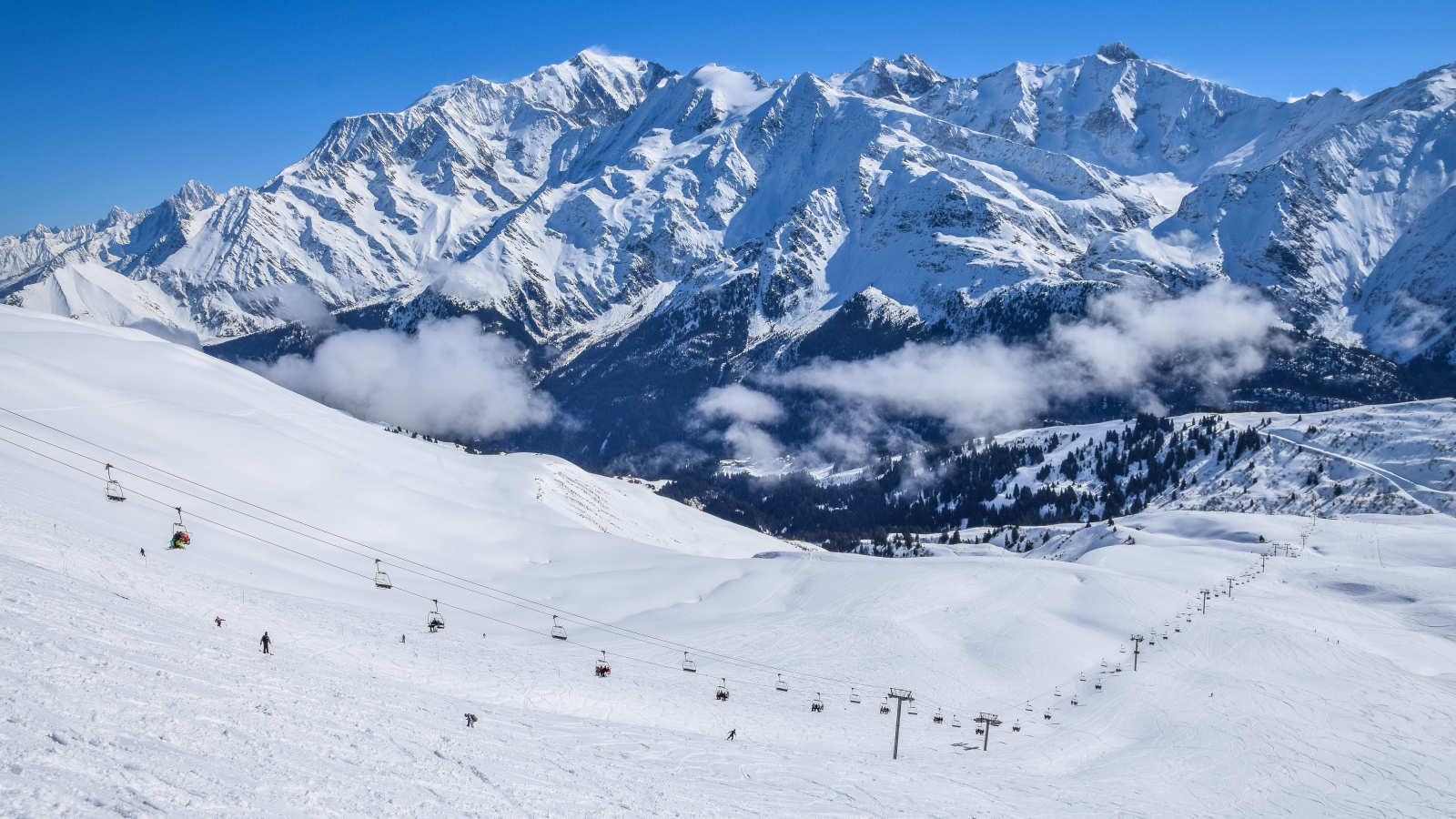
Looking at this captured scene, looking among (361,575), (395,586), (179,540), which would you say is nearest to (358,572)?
(361,575)

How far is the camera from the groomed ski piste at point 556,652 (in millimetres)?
27219

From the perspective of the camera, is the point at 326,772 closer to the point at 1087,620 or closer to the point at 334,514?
the point at 334,514

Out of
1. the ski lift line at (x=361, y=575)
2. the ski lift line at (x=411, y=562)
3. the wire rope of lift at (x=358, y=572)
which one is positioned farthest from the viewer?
the ski lift line at (x=411, y=562)

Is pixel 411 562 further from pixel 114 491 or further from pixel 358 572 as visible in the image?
pixel 114 491

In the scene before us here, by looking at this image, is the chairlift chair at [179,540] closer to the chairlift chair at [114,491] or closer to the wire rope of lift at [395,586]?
the chairlift chair at [114,491]

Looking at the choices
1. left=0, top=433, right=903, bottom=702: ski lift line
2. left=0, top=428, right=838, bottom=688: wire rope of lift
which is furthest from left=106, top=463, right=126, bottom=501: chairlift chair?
left=0, top=433, right=903, bottom=702: ski lift line

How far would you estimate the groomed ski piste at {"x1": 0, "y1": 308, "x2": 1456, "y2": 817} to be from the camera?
2722 centimetres

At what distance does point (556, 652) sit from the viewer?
62125 millimetres

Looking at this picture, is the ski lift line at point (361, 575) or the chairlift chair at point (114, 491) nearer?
the chairlift chair at point (114, 491)

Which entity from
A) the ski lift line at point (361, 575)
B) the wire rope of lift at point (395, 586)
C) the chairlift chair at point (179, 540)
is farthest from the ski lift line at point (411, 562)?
the chairlift chair at point (179, 540)

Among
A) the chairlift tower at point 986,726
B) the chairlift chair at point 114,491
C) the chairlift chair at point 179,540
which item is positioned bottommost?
the chairlift tower at point 986,726

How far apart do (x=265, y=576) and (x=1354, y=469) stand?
23429 centimetres

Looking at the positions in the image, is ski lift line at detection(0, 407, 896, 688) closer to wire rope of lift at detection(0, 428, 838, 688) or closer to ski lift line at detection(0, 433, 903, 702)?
ski lift line at detection(0, 433, 903, 702)

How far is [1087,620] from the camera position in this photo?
93.0 m
